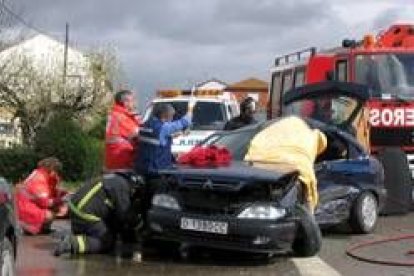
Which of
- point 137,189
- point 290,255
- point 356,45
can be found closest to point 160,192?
point 137,189

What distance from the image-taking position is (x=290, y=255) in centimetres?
1213

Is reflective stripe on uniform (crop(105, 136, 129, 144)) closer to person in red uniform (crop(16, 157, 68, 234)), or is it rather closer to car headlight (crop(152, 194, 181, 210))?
car headlight (crop(152, 194, 181, 210))

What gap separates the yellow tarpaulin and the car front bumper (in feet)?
3.06

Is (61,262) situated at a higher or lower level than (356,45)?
lower

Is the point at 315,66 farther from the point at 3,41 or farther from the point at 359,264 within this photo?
the point at 3,41

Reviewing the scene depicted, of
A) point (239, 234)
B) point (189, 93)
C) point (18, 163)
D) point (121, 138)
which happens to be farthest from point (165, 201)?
point (18, 163)

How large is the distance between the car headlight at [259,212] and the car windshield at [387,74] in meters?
6.79

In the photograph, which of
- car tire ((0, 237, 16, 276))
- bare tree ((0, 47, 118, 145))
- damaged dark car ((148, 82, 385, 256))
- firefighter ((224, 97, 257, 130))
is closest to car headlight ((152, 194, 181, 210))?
damaged dark car ((148, 82, 385, 256))

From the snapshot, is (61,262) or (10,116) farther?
(10,116)

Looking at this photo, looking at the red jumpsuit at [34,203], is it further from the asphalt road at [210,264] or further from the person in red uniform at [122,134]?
the person in red uniform at [122,134]

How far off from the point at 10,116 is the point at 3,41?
7.55 meters

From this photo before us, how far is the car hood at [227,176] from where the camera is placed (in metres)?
11.2

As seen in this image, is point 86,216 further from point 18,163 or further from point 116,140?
point 18,163

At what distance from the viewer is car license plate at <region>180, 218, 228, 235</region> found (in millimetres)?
11102
